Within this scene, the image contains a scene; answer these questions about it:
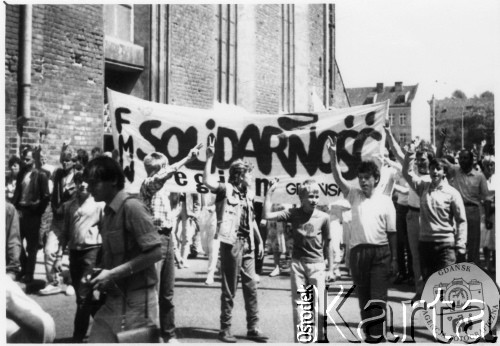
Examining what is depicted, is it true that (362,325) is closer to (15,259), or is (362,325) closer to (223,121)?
(223,121)

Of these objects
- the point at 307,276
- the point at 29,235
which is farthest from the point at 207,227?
the point at 307,276

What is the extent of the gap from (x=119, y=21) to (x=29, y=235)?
4464mm

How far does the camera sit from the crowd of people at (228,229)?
15.2 ft

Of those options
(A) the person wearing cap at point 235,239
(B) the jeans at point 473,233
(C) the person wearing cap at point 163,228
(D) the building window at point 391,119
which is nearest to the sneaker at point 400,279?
(B) the jeans at point 473,233

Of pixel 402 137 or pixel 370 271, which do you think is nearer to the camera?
pixel 370 271

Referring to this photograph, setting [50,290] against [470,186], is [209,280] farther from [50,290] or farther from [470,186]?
[470,186]

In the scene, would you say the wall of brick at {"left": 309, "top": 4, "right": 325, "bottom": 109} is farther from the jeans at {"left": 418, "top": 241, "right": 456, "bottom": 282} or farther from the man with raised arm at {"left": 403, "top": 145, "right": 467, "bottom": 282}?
the jeans at {"left": 418, "top": 241, "right": 456, "bottom": 282}

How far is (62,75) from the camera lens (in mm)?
8859

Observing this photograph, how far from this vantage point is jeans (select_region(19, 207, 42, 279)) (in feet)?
23.8

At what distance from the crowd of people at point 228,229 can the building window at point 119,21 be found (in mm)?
3379

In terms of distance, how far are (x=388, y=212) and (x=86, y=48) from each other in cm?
541

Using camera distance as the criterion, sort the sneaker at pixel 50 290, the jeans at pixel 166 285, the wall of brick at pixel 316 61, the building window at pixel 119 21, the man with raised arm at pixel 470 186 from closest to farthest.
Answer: the jeans at pixel 166 285 → the sneaker at pixel 50 290 → the man with raised arm at pixel 470 186 → the building window at pixel 119 21 → the wall of brick at pixel 316 61

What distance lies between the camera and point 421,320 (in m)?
6.61

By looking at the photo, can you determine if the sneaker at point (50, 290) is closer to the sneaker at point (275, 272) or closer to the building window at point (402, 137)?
the sneaker at point (275, 272)
